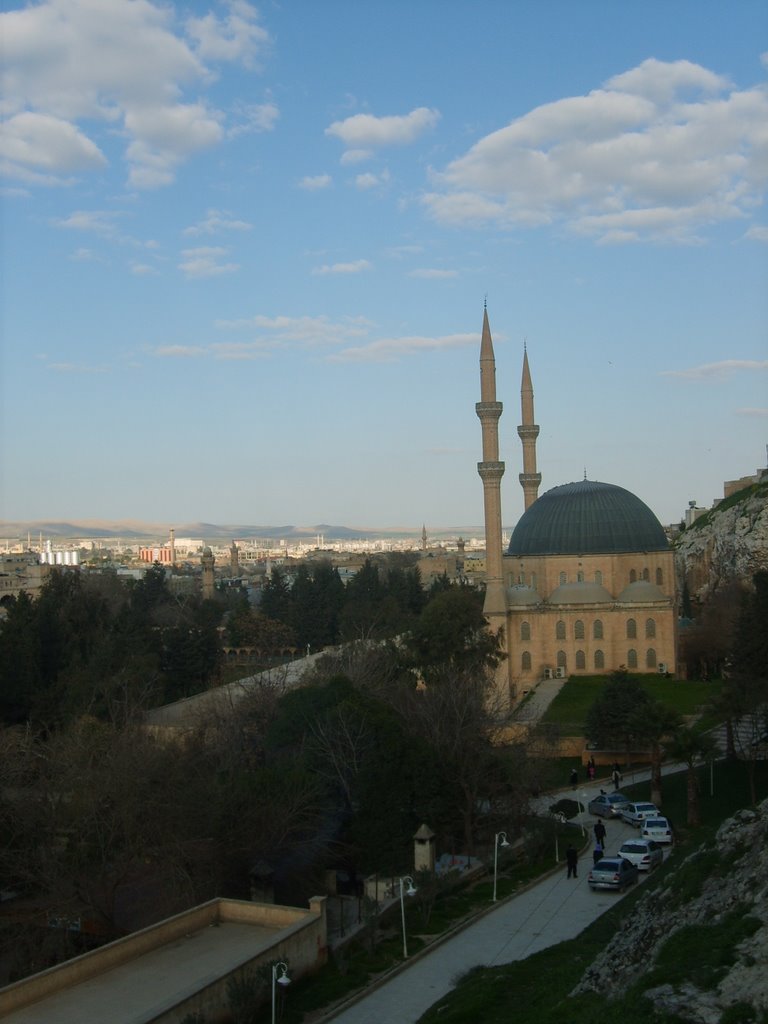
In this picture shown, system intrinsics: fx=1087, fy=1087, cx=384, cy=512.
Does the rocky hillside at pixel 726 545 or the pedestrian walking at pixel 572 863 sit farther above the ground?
the rocky hillside at pixel 726 545

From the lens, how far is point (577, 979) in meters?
11.5

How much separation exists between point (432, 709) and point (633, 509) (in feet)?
87.2

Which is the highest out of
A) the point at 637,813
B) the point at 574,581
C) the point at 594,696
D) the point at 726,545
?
the point at 726,545

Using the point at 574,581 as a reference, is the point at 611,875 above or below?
below

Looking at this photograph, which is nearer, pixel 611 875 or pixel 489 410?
pixel 611 875

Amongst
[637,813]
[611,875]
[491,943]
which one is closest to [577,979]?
[491,943]

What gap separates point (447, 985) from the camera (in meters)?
13.8

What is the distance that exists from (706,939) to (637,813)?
13.9 metres

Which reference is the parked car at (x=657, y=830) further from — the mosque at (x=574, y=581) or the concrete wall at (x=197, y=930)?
the mosque at (x=574, y=581)

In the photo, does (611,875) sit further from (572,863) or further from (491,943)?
(491,943)

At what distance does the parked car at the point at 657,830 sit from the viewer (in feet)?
67.2

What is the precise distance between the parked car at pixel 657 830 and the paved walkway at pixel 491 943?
1.53 m

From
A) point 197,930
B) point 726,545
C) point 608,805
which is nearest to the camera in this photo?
point 197,930

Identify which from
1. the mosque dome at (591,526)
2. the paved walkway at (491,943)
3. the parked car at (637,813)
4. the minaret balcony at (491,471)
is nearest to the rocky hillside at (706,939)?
the paved walkway at (491,943)
